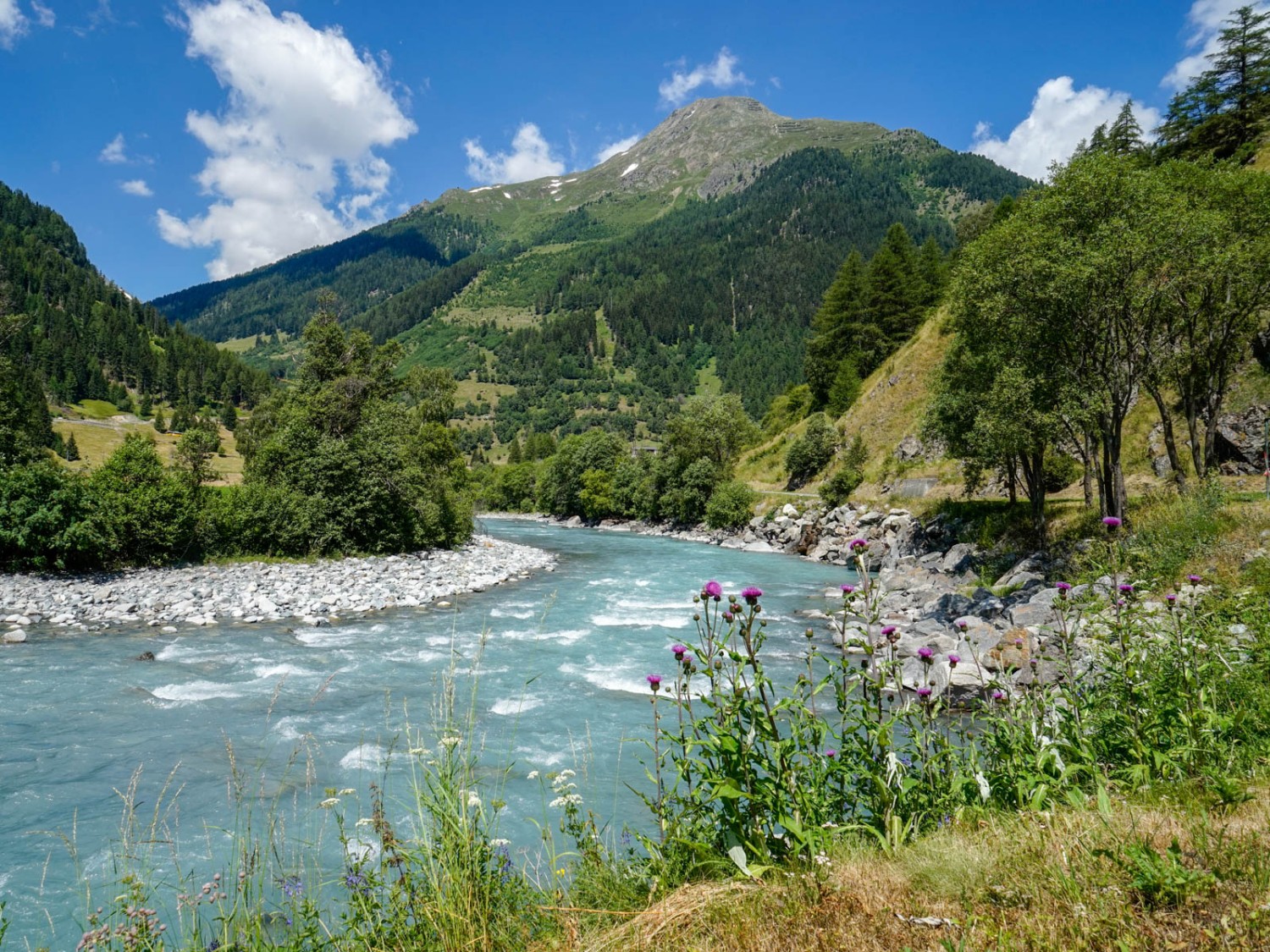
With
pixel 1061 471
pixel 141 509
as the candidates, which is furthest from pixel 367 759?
pixel 1061 471

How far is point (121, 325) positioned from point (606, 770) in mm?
165229

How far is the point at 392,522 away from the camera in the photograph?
35.3m

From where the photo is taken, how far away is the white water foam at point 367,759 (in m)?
9.46

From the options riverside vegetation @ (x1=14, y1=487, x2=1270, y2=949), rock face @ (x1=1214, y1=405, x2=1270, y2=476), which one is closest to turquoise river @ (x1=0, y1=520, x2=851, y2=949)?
riverside vegetation @ (x1=14, y1=487, x2=1270, y2=949)

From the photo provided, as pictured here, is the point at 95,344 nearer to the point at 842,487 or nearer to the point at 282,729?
the point at 842,487

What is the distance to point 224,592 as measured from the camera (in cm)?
2277

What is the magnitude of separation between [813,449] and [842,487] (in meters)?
9.56

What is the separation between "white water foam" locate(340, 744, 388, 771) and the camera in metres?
9.46

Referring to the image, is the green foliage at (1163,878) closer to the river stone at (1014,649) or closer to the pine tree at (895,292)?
the river stone at (1014,649)

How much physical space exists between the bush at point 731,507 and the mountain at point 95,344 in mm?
88566

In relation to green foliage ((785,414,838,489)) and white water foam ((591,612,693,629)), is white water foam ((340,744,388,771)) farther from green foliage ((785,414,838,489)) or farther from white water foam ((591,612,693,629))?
green foliage ((785,414,838,489))

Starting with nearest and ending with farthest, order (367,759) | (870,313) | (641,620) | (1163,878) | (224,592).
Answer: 1. (1163,878)
2. (367,759)
3. (641,620)
4. (224,592)
5. (870,313)

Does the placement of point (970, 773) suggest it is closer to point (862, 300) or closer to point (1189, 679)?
point (1189, 679)

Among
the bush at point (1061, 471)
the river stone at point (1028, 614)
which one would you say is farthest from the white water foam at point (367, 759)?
the bush at point (1061, 471)
